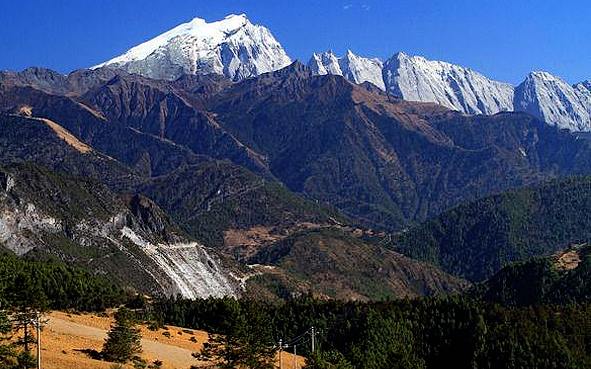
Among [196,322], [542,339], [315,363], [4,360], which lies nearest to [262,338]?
[315,363]

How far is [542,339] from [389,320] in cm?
3613

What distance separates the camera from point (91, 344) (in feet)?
386

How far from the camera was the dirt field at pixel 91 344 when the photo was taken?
10056 centimetres

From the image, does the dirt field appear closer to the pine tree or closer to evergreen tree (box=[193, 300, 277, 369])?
the pine tree

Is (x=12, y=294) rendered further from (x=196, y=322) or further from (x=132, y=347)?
(x=196, y=322)

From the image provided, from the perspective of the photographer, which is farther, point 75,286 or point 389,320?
point 389,320

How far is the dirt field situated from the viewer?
101m

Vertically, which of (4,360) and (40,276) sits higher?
(40,276)

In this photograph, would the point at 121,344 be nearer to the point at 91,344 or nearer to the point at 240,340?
the point at 91,344

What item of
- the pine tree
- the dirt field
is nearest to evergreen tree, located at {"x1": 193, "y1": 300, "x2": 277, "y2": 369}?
the pine tree

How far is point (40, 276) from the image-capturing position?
6806 inches

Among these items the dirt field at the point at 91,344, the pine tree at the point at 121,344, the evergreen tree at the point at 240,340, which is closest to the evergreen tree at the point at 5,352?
the dirt field at the point at 91,344

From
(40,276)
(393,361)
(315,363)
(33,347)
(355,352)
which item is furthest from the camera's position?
(40,276)

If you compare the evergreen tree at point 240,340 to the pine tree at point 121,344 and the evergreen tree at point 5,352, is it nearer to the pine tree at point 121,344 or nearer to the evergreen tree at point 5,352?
the pine tree at point 121,344
